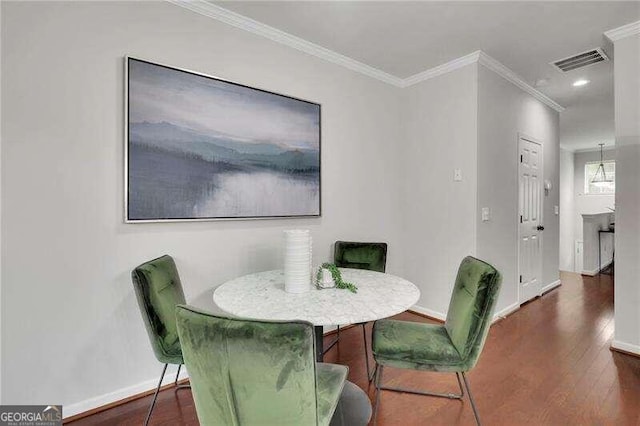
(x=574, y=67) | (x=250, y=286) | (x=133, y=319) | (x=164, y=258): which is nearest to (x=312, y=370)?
(x=250, y=286)

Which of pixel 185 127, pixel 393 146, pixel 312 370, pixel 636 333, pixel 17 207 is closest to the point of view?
pixel 312 370

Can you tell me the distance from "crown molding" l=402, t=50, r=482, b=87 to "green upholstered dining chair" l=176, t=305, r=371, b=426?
3013mm

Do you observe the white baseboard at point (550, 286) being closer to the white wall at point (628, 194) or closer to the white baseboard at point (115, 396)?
the white wall at point (628, 194)

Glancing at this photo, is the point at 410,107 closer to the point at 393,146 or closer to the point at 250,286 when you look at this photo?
the point at 393,146

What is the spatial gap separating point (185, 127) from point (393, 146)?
7.13 feet

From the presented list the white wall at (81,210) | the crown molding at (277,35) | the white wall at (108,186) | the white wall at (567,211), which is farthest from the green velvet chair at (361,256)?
the white wall at (567,211)

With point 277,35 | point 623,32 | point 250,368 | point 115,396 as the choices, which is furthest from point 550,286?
point 115,396

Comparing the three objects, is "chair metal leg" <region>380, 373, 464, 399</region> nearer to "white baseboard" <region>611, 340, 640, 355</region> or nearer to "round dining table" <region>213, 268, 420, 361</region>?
"round dining table" <region>213, 268, 420, 361</region>

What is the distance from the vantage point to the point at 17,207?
158 cm

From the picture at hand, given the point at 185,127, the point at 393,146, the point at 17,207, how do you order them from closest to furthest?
the point at 17,207 → the point at 185,127 → the point at 393,146

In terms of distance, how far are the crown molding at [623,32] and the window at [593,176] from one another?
6096mm

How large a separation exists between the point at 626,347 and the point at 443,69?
282 centimetres

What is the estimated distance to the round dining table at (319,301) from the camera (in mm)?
1284

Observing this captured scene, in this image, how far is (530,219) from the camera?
376 cm
